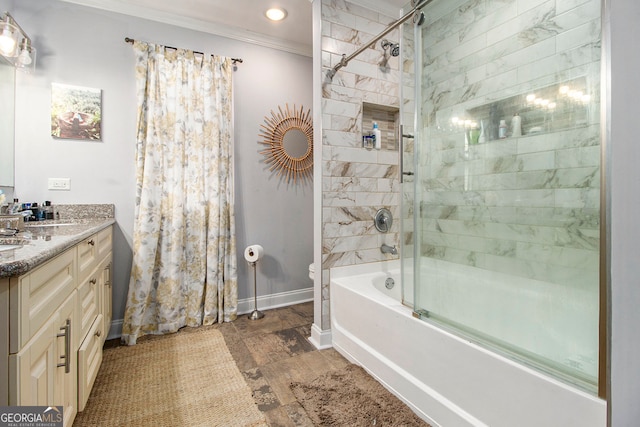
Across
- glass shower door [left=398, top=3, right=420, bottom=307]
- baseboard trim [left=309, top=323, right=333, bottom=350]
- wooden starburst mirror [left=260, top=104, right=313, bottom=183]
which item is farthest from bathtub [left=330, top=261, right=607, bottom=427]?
wooden starburst mirror [left=260, top=104, right=313, bottom=183]

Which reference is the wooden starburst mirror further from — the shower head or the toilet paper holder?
the shower head

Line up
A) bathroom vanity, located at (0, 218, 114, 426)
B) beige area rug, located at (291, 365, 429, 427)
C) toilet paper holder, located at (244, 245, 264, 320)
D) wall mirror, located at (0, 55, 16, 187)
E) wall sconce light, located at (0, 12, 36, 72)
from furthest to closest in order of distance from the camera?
toilet paper holder, located at (244, 245, 264, 320) → wall mirror, located at (0, 55, 16, 187) → wall sconce light, located at (0, 12, 36, 72) → beige area rug, located at (291, 365, 429, 427) → bathroom vanity, located at (0, 218, 114, 426)

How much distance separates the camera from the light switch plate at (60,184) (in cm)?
218

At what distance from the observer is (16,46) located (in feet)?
6.26

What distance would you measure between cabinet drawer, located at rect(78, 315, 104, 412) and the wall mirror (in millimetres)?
1204

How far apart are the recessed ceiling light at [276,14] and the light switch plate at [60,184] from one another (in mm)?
2032

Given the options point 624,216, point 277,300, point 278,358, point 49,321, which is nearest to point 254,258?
point 277,300

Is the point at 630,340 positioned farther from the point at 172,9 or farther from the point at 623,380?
the point at 172,9

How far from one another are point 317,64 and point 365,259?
1.50 meters

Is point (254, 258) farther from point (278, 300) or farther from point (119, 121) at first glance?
point (119, 121)

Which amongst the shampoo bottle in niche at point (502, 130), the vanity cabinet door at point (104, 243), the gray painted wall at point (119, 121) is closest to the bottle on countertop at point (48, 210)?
the gray painted wall at point (119, 121)

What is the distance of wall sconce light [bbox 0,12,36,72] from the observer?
6.01 ft

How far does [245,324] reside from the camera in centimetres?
259

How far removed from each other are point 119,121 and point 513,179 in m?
2.73
